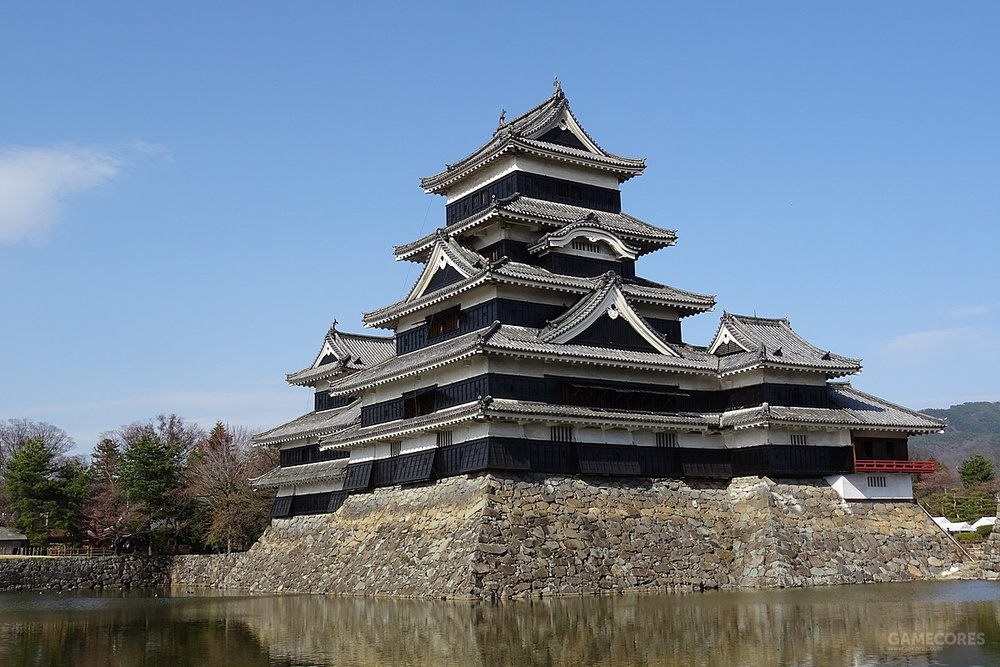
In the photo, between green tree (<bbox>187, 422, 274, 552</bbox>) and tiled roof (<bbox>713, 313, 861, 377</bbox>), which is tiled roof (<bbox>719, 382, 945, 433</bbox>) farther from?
green tree (<bbox>187, 422, 274, 552</bbox>)

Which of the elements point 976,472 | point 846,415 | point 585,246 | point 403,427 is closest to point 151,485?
point 403,427

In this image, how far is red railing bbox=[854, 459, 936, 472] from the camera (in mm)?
38281

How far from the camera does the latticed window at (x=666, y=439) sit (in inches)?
1460

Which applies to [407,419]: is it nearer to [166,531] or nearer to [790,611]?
[790,611]

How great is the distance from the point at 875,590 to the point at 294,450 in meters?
29.6

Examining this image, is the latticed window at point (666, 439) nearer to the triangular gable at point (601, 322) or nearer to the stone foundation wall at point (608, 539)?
the stone foundation wall at point (608, 539)

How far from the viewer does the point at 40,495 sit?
188 feet

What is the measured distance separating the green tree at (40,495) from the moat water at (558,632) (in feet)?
88.2

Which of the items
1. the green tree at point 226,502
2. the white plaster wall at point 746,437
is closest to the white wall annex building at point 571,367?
the white plaster wall at point 746,437

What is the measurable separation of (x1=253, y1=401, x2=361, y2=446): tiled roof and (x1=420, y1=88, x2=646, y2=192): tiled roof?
11357mm

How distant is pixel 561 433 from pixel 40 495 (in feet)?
123

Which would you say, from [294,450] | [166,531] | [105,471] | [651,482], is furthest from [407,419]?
[105,471]

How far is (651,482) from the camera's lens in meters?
36.2

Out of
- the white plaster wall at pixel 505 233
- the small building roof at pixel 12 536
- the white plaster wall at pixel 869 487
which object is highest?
the white plaster wall at pixel 505 233
